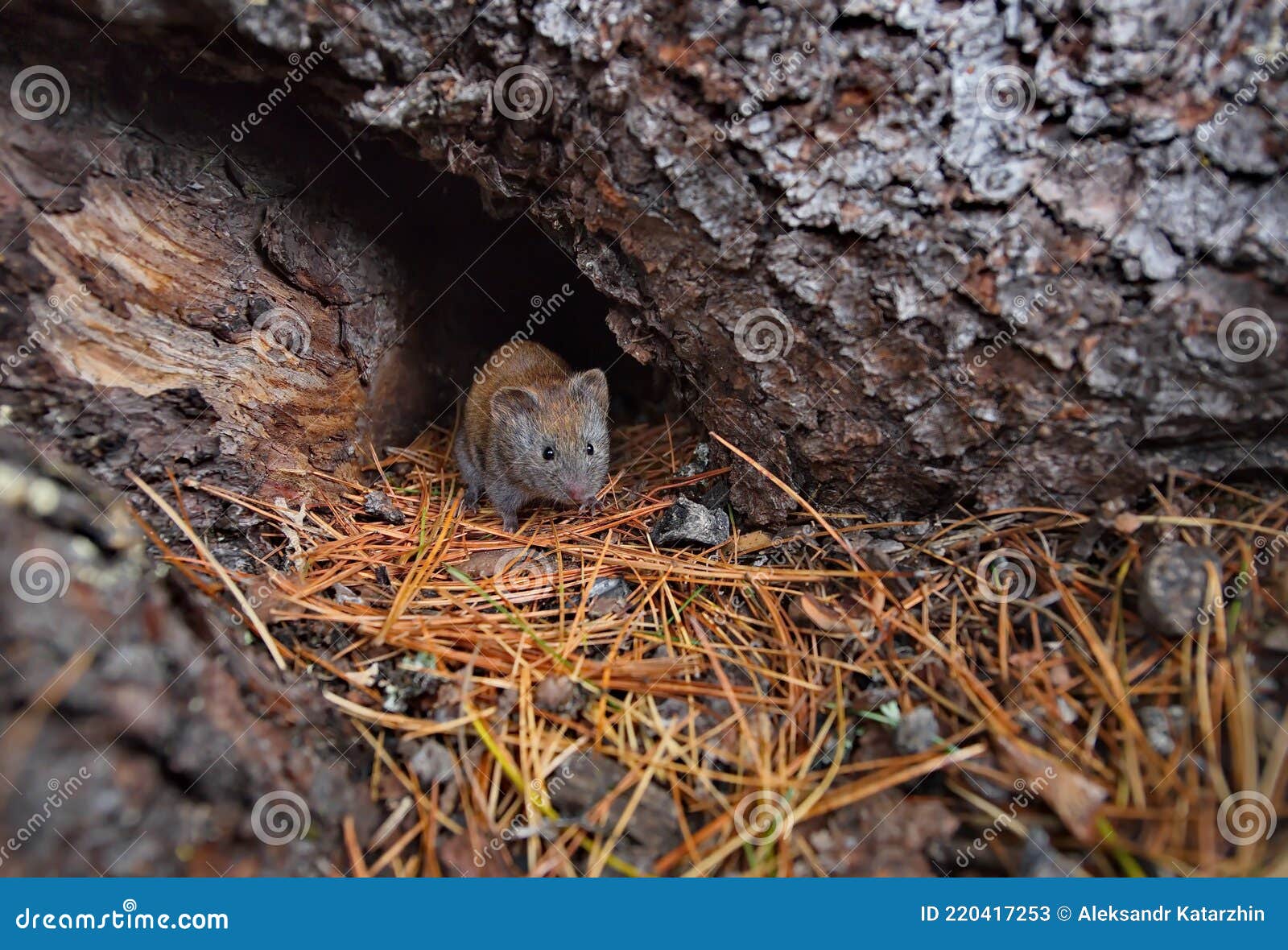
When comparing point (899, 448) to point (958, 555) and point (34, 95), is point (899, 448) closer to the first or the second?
point (958, 555)

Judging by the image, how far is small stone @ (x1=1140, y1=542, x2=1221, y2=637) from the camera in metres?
2.53

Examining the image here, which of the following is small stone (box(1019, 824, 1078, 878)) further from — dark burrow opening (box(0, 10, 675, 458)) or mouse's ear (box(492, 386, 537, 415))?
mouse's ear (box(492, 386, 537, 415))

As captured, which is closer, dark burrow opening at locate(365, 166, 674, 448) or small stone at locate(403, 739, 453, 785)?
small stone at locate(403, 739, 453, 785)

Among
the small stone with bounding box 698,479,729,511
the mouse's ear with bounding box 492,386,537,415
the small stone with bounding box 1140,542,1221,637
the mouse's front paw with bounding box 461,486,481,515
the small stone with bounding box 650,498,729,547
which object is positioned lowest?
the mouse's front paw with bounding box 461,486,481,515

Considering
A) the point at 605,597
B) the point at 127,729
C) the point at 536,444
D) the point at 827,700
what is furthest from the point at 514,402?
the point at 127,729

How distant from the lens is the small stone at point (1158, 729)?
2.37 m

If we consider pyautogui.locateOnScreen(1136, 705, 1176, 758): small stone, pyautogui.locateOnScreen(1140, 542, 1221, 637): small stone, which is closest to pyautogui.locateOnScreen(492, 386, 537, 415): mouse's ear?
pyautogui.locateOnScreen(1140, 542, 1221, 637): small stone

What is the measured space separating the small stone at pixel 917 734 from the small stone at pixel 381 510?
259 centimetres

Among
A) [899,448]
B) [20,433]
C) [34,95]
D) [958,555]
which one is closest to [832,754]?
[958,555]

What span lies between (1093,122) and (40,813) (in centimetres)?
375

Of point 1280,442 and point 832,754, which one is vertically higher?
point 1280,442

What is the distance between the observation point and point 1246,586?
8.46 feet

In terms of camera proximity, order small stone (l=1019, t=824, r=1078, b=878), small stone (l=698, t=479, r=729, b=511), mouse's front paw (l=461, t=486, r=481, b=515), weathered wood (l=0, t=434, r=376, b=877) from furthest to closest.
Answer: mouse's front paw (l=461, t=486, r=481, b=515), small stone (l=698, t=479, r=729, b=511), small stone (l=1019, t=824, r=1078, b=878), weathered wood (l=0, t=434, r=376, b=877)

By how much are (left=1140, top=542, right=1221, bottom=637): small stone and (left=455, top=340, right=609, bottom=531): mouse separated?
8.29 ft
